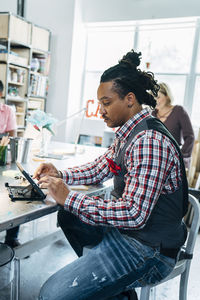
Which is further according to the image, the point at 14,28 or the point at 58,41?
the point at 58,41

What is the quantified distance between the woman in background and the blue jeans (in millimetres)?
2142

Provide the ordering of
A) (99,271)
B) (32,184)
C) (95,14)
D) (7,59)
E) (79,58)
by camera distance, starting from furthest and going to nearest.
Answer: (79,58) < (95,14) < (7,59) < (32,184) < (99,271)

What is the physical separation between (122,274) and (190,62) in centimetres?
404

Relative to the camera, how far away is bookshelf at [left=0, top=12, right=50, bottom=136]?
4.06m

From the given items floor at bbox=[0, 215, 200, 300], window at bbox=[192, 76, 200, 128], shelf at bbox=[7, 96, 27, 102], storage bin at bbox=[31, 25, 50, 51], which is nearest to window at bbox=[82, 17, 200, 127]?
window at bbox=[192, 76, 200, 128]

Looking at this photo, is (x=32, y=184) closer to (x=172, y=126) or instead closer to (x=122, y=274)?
(x=122, y=274)

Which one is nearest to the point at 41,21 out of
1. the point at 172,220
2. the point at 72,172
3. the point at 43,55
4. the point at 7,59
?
the point at 43,55

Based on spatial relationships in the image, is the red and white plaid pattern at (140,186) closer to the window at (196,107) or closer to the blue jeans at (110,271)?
the blue jeans at (110,271)

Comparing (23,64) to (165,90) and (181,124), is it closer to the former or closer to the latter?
(165,90)

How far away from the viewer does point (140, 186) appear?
0.93 metres

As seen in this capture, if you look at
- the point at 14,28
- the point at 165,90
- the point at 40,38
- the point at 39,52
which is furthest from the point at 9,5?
the point at 165,90

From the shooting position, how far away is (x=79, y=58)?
16.7 feet

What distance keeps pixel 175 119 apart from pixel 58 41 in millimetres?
2830

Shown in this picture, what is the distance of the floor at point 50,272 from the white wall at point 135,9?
338cm
